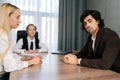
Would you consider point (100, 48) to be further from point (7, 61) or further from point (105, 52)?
point (7, 61)

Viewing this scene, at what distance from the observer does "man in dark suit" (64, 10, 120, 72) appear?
5.47 feet

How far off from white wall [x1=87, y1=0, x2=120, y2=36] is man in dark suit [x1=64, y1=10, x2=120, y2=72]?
2.31 metres

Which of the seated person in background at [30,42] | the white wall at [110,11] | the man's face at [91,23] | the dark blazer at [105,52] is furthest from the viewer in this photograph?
the white wall at [110,11]

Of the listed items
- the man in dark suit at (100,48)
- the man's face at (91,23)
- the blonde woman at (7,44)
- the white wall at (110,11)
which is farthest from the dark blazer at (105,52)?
the white wall at (110,11)

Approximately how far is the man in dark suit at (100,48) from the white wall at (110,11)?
2.31m

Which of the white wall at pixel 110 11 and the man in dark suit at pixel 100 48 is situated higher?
the white wall at pixel 110 11

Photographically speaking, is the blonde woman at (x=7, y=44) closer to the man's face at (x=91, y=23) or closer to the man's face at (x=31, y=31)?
the man's face at (x=91, y=23)

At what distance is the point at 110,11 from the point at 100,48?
9.49 feet

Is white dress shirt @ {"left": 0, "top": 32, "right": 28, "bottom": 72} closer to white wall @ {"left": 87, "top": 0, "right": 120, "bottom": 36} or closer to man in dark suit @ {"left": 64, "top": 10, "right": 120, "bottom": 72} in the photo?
man in dark suit @ {"left": 64, "top": 10, "right": 120, "bottom": 72}

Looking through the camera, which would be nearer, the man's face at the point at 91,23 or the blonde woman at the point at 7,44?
the blonde woman at the point at 7,44

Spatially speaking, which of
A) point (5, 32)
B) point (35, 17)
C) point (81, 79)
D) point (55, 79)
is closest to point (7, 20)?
point (5, 32)

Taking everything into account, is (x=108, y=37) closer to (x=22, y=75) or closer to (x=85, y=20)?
(x=85, y=20)

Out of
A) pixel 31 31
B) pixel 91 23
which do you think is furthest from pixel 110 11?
pixel 91 23

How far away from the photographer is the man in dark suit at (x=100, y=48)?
1669 mm
